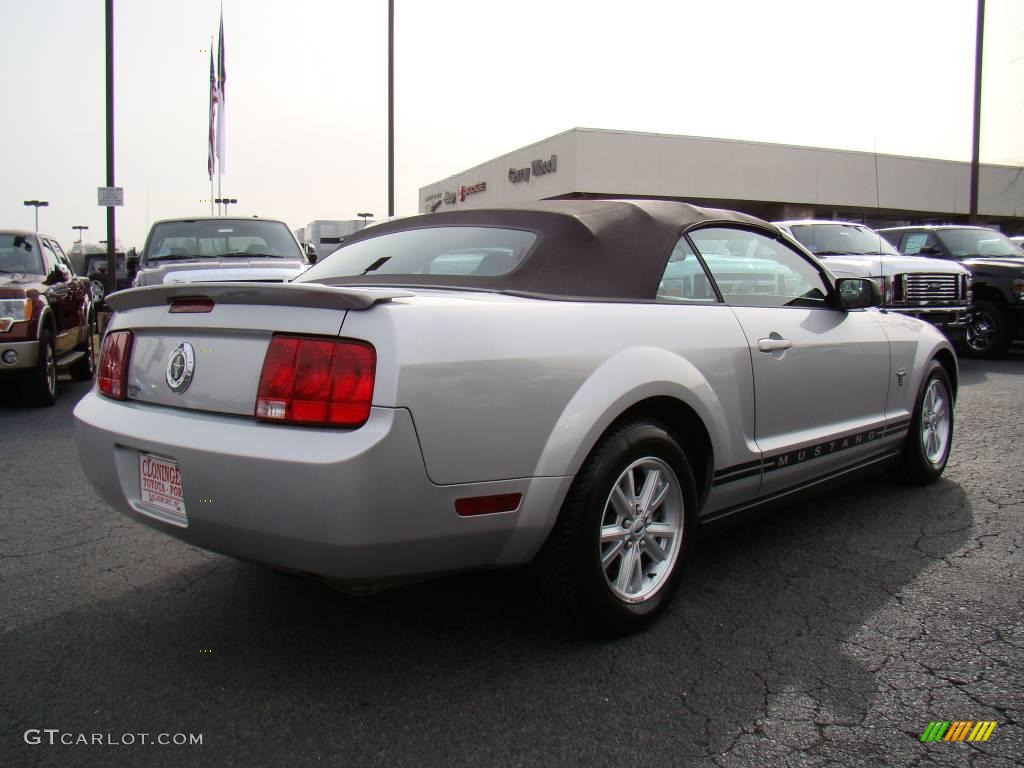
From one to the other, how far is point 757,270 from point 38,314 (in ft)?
22.3

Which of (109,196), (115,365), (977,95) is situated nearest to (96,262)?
(109,196)

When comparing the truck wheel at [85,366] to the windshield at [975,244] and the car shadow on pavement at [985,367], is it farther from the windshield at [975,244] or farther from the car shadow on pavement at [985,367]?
the windshield at [975,244]

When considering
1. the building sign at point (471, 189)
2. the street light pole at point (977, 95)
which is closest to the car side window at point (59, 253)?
the street light pole at point (977, 95)

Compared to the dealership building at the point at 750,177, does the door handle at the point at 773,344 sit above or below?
below

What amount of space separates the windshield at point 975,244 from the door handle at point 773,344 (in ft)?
33.8

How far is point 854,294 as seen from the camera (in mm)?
4035

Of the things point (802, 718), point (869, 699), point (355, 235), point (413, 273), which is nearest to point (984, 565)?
point (869, 699)

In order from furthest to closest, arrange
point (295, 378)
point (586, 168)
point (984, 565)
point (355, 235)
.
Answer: point (586, 168), point (355, 235), point (984, 565), point (295, 378)

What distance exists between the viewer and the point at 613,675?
2.64 meters

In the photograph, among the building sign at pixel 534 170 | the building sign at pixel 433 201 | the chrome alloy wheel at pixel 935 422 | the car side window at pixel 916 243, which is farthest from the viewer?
the building sign at pixel 433 201

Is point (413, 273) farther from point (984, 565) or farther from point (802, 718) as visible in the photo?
point (984, 565)

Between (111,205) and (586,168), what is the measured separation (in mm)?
22803

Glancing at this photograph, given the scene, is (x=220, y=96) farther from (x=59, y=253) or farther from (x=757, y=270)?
(x=757, y=270)

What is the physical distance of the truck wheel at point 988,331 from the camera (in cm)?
1148
